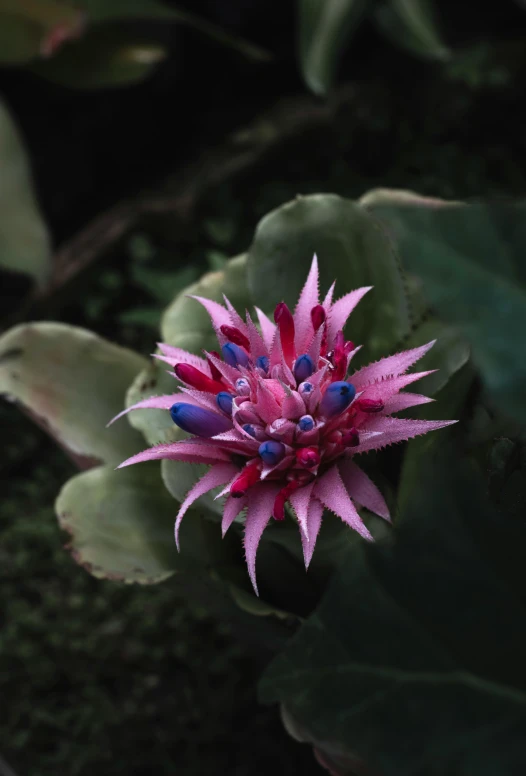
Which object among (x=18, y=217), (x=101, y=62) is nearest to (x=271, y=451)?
(x=18, y=217)

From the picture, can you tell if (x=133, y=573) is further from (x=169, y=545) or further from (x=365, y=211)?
(x=365, y=211)

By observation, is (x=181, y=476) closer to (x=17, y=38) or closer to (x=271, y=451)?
(x=271, y=451)

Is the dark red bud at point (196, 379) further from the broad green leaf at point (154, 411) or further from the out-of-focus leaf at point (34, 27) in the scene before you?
the out-of-focus leaf at point (34, 27)

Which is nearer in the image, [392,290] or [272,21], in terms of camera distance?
[392,290]

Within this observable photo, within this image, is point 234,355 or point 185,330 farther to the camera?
point 185,330

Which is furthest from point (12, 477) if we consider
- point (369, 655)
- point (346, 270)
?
point (369, 655)

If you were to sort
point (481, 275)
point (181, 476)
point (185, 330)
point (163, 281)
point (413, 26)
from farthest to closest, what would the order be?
point (413, 26), point (163, 281), point (185, 330), point (181, 476), point (481, 275)
